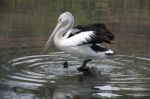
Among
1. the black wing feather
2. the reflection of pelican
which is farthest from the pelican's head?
the black wing feather

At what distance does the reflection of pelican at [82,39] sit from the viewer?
9812 mm

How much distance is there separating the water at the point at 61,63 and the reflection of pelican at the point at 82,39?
0.39 meters

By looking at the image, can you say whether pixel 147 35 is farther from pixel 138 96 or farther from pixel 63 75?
pixel 138 96

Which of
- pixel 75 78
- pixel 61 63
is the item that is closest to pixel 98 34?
pixel 75 78

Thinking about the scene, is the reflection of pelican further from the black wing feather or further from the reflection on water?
the reflection on water

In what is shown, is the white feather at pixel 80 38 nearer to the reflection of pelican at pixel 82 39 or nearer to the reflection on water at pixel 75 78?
the reflection of pelican at pixel 82 39

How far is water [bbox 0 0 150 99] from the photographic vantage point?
8539 millimetres

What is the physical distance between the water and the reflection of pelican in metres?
0.39

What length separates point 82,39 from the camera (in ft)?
32.2

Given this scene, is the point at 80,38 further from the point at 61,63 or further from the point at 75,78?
the point at 61,63

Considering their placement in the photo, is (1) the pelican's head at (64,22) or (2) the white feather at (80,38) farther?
(1) the pelican's head at (64,22)

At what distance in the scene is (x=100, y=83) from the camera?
9.20 meters

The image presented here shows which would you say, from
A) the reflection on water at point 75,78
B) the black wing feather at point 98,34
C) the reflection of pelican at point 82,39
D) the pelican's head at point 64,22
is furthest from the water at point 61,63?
the black wing feather at point 98,34

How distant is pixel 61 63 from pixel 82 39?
3.86ft
